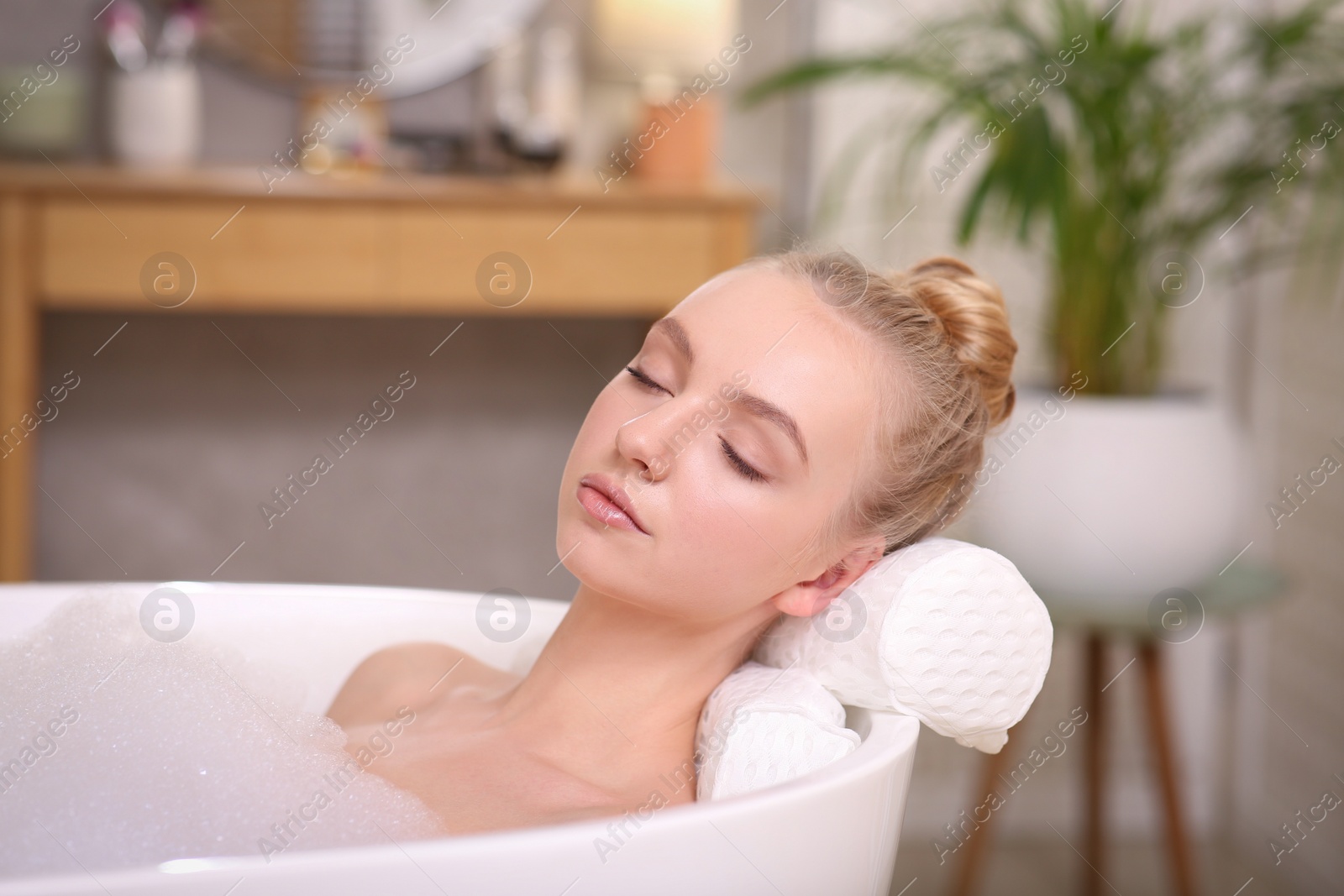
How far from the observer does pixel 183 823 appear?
0.84 m

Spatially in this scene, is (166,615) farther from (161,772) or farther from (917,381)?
(917,381)

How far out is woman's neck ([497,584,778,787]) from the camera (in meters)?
0.99

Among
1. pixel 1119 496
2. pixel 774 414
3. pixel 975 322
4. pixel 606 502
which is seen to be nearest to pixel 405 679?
pixel 606 502

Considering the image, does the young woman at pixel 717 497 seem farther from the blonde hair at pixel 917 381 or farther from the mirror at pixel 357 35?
the mirror at pixel 357 35

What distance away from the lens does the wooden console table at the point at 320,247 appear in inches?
83.3

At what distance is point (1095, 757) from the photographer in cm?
198

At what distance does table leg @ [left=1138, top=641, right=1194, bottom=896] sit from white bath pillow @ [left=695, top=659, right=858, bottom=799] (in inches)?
44.5

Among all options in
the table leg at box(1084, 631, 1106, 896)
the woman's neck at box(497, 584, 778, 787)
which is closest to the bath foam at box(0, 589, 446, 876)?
the woman's neck at box(497, 584, 778, 787)

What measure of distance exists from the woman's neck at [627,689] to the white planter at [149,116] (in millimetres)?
1732

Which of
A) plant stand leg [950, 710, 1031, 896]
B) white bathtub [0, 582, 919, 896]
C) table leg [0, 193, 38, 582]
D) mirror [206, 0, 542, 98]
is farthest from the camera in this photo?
mirror [206, 0, 542, 98]

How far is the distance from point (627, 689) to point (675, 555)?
158 millimetres

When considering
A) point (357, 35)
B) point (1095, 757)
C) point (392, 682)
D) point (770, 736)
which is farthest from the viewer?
point (357, 35)

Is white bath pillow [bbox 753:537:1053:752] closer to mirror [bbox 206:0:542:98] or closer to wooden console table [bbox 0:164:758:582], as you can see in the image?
wooden console table [bbox 0:164:758:582]

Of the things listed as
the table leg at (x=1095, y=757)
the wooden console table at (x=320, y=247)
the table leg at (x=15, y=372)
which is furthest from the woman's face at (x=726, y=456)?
the table leg at (x=15, y=372)
